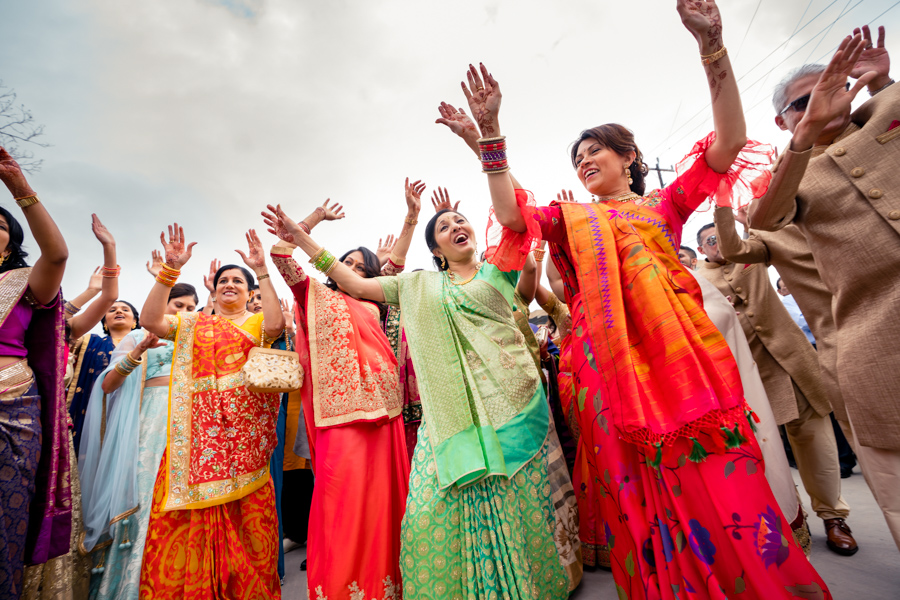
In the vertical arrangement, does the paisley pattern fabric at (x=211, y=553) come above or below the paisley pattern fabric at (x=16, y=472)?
below

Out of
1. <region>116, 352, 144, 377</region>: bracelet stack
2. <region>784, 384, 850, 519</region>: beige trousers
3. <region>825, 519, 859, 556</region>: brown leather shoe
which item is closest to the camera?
<region>825, 519, 859, 556</region>: brown leather shoe

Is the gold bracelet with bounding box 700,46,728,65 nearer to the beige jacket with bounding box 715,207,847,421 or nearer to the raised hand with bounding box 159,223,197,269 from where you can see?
the beige jacket with bounding box 715,207,847,421

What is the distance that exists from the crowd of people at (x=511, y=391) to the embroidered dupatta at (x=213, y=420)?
0.01 meters

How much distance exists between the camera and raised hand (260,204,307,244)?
249 centimetres

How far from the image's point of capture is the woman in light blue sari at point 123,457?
283cm

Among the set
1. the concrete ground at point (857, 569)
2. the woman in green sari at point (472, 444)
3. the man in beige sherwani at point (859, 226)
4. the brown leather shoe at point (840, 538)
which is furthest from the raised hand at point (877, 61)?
the brown leather shoe at point (840, 538)

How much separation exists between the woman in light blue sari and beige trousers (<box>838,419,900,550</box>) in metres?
3.97

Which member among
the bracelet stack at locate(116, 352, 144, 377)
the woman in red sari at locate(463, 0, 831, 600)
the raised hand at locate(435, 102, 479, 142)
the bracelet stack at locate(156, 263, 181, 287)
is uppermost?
the raised hand at locate(435, 102, 479, 142)

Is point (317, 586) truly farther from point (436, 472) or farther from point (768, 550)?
point (768, 550)

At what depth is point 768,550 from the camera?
132cm

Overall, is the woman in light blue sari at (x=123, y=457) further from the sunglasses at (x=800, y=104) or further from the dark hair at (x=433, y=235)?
the sunglasses at (x=800, y=104)

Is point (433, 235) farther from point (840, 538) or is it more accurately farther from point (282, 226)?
point (840, 538)

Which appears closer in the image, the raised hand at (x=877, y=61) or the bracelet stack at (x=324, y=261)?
the raised hand at (x=877, y=61)

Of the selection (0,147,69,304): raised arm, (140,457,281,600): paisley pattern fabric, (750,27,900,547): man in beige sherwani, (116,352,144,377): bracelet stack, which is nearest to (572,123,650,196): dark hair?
(750,27,900,547): man in beige sherwani
